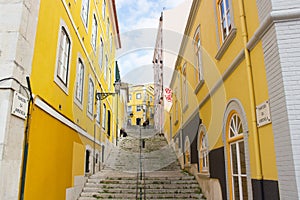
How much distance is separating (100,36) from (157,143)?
8693mm

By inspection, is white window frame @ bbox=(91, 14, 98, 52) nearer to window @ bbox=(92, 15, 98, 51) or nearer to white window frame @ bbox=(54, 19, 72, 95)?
window @ bbox=(92, 15, 98, 51)

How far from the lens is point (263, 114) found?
4230mm

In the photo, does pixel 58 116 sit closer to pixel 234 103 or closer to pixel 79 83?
pixel 79 83

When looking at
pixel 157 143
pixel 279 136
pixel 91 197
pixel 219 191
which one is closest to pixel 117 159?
pixel 157 143

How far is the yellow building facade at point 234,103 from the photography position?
13.5 feet

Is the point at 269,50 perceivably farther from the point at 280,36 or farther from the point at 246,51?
the point at 246,51

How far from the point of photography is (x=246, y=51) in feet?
15.9

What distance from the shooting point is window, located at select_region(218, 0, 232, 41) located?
20.1ft

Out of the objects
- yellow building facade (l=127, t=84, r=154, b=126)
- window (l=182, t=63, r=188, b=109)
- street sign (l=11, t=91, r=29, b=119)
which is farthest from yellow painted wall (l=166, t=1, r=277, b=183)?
yellow building facade (l=127, t=84, r=154, b=126)

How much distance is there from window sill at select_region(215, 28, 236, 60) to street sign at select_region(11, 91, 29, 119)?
14.4 ft

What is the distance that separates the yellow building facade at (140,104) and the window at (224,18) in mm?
43038

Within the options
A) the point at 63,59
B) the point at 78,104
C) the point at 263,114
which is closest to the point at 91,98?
the point at 78,104

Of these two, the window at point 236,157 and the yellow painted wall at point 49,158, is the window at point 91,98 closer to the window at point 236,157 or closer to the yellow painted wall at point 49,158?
the yellow painted wall at point 49,158

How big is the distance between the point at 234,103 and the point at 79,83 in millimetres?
5335
